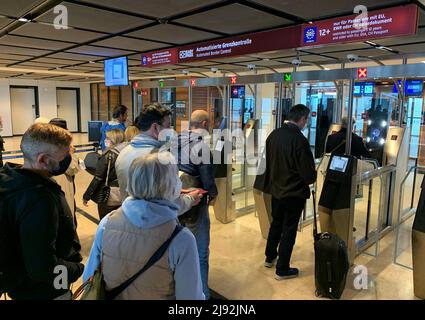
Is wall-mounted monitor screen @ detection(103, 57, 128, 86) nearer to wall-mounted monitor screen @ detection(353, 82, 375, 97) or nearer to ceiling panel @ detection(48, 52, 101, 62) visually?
ceiling panel @ detection(48, 52, 101, 62)

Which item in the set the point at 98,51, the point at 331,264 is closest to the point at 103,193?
the point at 331,264

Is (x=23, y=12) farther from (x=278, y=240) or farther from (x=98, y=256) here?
(x=278, y=240)

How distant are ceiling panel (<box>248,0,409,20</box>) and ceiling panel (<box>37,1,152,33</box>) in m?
1.20

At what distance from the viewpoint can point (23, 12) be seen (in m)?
3.11

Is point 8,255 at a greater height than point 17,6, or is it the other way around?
point 17,6

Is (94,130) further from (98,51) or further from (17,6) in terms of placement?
(17,6)

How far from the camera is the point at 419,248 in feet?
9.01

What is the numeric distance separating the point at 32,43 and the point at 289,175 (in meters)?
4.13

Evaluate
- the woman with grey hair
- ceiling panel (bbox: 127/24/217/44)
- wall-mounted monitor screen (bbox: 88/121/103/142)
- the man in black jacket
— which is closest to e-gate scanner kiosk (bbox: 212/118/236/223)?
ceiling panel (bbox: 127/24/217/44)

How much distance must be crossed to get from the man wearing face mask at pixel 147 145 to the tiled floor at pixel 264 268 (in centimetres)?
117

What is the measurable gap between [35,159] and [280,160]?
2003mm

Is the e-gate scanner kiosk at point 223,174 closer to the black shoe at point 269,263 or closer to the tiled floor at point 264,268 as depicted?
the tiled floor at point 264,268

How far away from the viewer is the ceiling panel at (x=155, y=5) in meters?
2.75

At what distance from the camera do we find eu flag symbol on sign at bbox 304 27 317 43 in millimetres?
3310
